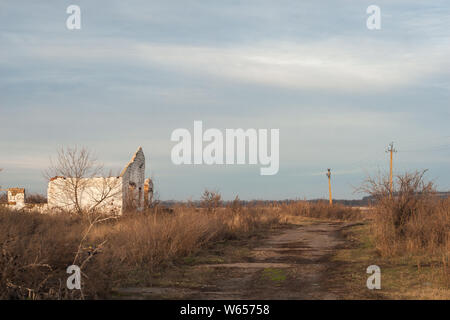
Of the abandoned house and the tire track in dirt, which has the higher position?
the abandoned house

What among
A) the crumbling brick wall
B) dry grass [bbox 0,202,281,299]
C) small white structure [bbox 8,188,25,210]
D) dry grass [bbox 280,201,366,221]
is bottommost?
dry grass [bbox 280,201,366,221]

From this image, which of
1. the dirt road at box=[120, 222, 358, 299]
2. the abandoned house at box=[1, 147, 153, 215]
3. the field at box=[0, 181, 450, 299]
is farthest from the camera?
the abandoned house at box=[1, 147, 153, 215]

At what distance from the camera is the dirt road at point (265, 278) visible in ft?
30.5

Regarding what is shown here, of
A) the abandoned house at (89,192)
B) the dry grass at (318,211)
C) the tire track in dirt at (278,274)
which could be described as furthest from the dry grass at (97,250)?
the dry grass at (318,211)

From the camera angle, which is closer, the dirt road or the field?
the field

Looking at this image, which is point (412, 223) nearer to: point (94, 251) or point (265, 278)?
point (265, 278)

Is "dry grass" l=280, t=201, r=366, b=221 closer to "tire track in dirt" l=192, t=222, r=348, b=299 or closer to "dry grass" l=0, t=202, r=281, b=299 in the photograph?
"dry grass" l=0, t=202, r=281, b=299

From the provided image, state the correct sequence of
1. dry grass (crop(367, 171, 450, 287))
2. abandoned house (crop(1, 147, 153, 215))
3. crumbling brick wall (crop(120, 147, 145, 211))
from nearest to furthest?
dry grass (crop(367, 171, 450, 287))
crumbling brick wall (crop(120, 147, 145, 211))
abandoned house (crop(1, 147, 153, 215))

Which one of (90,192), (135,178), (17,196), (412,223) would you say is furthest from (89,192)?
(412,223)

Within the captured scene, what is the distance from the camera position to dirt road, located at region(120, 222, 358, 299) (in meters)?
9.31

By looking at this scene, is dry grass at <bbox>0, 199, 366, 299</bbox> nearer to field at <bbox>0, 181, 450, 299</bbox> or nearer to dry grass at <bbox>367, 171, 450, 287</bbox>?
field at <bbox>0, 181, 450, 299</bbox>

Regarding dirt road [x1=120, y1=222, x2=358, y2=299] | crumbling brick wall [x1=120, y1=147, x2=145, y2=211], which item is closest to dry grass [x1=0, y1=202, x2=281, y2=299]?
dirt road [x1=120, y1=222, x2=358, y2=299]
